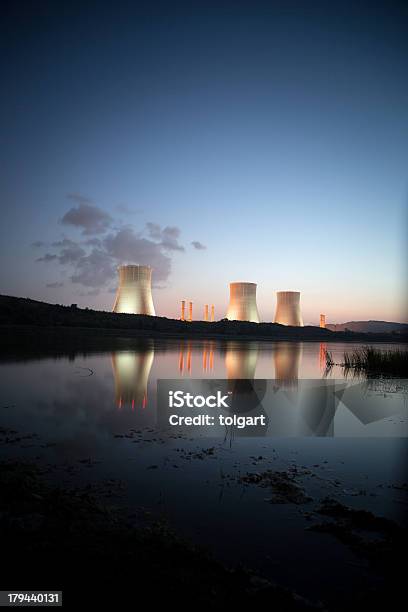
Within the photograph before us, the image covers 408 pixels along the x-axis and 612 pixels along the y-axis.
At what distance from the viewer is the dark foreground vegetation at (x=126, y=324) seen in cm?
2643

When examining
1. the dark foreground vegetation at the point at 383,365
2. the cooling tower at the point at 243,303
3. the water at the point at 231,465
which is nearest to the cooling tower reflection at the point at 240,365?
the dark foreground vegetation at the point at 383,365

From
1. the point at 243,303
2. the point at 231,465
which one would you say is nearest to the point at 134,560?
the point at 231,465

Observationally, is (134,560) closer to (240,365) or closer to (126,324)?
(240,365)

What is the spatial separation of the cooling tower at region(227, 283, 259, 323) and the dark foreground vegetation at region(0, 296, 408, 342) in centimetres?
700

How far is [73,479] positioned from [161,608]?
4.84 ft

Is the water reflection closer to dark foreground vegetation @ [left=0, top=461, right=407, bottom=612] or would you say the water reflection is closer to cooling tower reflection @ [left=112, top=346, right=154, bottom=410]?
cooling tower reflection @ [left=112, top=346, right=154, bottom=410]

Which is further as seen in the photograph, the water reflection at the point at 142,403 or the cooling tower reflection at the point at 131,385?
the cooling tower reflection at the point at 131,385

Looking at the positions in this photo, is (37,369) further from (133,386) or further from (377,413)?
(377,413)

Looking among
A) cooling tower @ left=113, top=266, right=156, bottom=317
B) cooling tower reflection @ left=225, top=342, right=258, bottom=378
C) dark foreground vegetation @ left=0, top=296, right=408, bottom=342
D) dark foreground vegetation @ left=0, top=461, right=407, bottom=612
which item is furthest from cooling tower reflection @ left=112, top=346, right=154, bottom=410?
cooling tower @ left=113, top=266, right=156, bottom=317

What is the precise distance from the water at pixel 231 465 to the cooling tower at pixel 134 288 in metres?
21.3

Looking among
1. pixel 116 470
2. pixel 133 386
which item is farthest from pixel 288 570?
pixel 133 386

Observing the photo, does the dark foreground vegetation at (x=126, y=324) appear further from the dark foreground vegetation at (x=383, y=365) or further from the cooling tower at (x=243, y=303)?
the dark foreground vegetation at (x=383, y=365)

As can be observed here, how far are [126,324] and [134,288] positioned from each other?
6254mm

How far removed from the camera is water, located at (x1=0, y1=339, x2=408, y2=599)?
1.92 m
